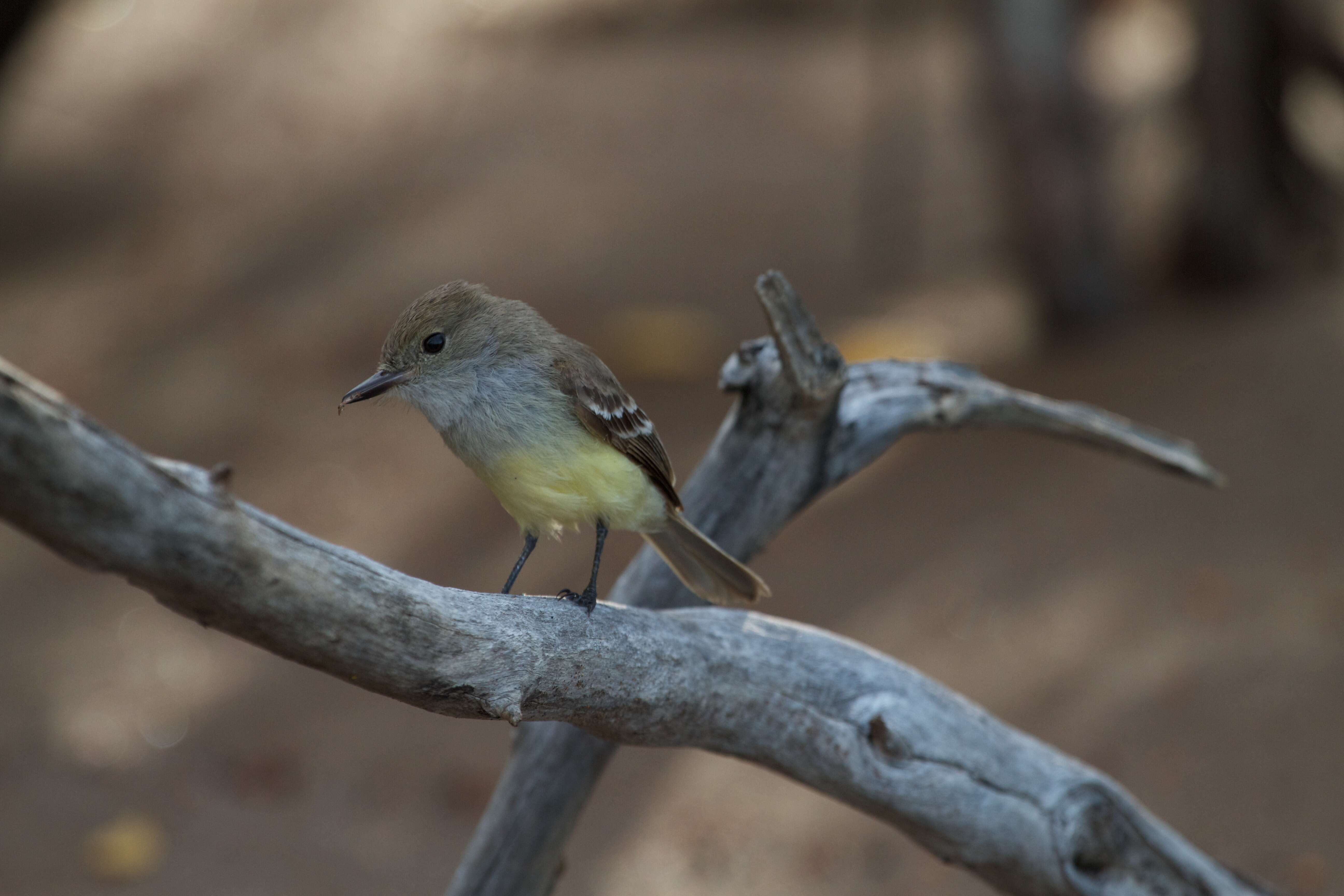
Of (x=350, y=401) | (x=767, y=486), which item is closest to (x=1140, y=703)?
(x=767, y=486)

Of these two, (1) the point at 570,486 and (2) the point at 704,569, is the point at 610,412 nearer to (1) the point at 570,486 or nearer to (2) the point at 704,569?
(1) the point at 570,486

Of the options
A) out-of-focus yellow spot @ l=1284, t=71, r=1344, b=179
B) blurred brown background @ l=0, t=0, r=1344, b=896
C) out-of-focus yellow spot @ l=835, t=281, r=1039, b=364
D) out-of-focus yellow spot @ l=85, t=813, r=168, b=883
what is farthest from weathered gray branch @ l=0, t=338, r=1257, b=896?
out-of-focus yellow spot @ l=1284, t=71, r=1344, b=179

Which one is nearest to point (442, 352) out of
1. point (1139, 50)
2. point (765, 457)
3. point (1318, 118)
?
point (765, 457)

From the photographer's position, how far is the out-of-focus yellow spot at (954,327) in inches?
338

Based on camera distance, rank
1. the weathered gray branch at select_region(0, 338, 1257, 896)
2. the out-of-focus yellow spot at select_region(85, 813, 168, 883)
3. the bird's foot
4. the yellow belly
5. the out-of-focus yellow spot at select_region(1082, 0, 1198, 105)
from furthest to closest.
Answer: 1. the out-of-focus yellow spot at select_region(1082, 0, 1198, 105)
2. the out-of-focus yellow spot at select_region(85, 813, 168, 883)
3. the yellow belly
4. the bird's foot
5. the weathered gray branch at select_region(0, 338, 1257, 896)

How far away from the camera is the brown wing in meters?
3.03

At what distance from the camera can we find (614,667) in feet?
8.66

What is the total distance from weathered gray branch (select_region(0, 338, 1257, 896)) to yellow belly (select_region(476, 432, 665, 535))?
0.98ft

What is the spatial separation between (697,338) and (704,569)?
599 centimetres

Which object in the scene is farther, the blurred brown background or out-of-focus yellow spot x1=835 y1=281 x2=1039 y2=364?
out-of-focus yellow spot x1=835 y1=281 x2=1039 y2=364

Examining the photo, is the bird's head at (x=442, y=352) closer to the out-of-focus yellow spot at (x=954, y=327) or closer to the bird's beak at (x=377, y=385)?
the bird's beak at (x=377, y=385)

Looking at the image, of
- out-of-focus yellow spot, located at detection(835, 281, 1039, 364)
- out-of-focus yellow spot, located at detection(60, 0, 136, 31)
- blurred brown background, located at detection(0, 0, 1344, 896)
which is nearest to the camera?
blurred brown background, located at detection(0, 0, 1344, 896)

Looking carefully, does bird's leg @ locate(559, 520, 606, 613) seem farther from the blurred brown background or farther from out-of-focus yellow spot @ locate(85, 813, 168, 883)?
out-of-focus yellow spot @ locate(85, 813, 168, 883)

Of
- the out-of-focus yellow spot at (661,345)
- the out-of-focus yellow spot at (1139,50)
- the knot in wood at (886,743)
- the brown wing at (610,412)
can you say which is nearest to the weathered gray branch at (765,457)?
the brown wing at (610,412)
